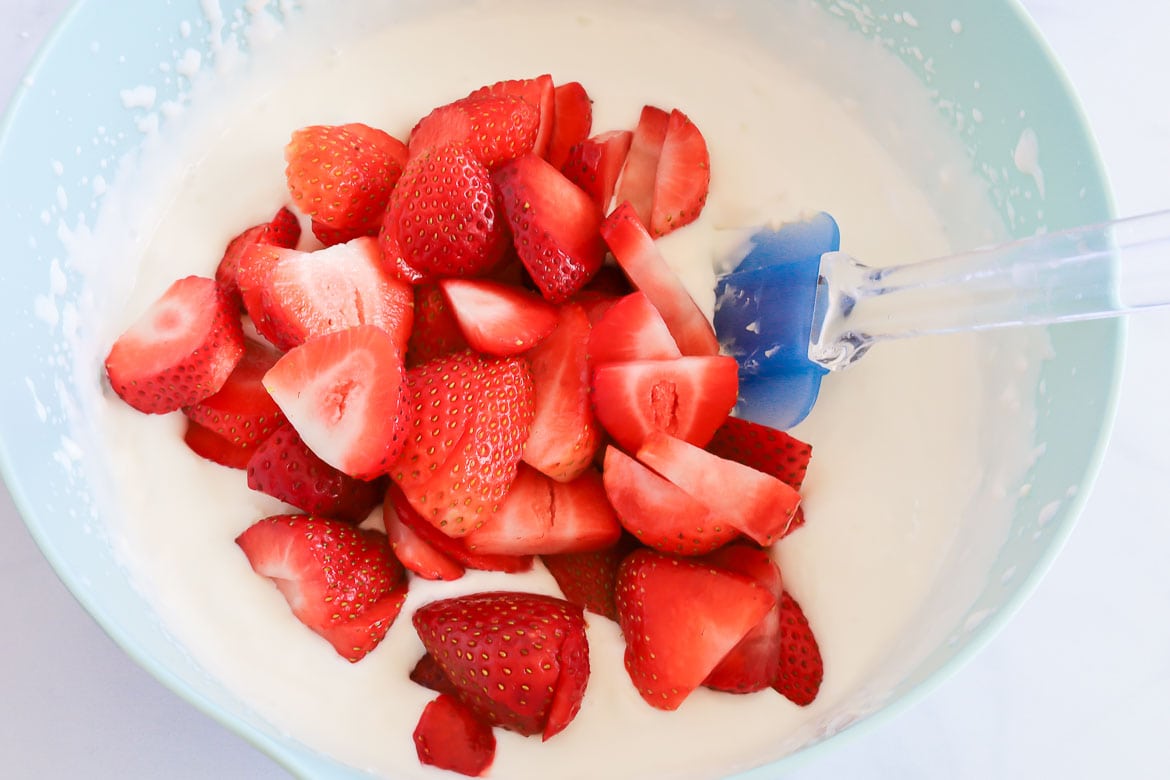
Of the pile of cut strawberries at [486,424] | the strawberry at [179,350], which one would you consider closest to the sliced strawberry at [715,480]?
the pile of cut strawberries at [486,424]

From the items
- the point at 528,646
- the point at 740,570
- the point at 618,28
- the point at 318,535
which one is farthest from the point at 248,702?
the point at 618,28

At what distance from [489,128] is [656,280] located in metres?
0.24

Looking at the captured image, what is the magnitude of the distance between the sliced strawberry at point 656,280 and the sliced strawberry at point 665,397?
7 cm

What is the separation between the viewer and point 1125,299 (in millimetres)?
786

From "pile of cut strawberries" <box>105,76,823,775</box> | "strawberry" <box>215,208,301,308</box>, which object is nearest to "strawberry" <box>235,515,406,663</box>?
"pile of cut strawberries" <box>105,76,823,775</box>

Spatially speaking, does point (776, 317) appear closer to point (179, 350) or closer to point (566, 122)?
point (566, 122)

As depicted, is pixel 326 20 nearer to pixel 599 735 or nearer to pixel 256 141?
pixel 256 141

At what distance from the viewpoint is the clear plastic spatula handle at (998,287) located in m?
0.78

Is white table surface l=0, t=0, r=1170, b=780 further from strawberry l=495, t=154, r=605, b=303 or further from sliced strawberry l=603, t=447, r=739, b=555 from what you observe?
strawberry l=495, t=154, r=605, b=303

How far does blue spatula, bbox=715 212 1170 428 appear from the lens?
2.57 ft

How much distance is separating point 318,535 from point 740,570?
0.43 meters

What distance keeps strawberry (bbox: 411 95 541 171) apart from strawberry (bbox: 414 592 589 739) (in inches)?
18.7

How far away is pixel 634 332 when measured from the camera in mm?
947

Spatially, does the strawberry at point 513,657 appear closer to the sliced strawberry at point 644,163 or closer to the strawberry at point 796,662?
the strawberry at point 796,662
